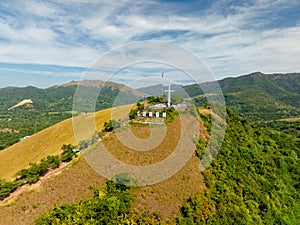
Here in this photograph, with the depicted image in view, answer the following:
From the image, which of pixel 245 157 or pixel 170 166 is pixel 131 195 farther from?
pixel 245 157

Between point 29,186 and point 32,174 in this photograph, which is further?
point 32,174

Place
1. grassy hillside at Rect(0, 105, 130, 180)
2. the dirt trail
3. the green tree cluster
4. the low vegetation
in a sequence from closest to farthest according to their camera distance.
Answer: the dirt trail
the green tree cluster
the low vegetation
grassy hillside at Rect(0, 105, 130, 180)

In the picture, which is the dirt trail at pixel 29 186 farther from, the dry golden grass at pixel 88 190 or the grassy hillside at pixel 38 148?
the grassy hillside at pixel 38 148

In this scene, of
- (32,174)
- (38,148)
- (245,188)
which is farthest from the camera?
(38,148)

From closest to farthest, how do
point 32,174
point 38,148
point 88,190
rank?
point 88,190 < point 32,174 < point 38,148

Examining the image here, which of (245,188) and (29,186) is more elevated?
(29,186)

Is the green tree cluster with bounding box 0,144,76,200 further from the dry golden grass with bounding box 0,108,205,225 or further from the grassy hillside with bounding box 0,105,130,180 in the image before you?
the grassy hillside with bounding box 0,105,130,180

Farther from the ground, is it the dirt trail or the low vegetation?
the dirt trail

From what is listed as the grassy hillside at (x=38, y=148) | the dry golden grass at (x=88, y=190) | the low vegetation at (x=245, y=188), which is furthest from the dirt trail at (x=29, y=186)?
the low vegetation at (x=245, y=188)

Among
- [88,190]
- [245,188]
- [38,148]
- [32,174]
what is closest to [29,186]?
[32,174]

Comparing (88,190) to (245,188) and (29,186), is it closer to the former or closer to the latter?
(29,186)

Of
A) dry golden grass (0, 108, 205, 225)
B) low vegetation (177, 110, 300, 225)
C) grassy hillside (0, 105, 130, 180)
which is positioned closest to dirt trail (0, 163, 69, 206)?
dry golden grass (0, 108, 205, 225)
